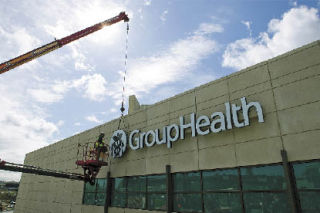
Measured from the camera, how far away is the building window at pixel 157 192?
15.1 meters

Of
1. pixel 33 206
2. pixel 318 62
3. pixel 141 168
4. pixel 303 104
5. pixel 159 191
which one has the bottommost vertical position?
pixel 33 206

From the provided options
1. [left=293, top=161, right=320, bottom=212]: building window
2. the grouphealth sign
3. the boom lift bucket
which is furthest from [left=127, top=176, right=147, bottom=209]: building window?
[left=293, top=161, right=320, bottom=212]: building window

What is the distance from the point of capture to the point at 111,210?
18.5m

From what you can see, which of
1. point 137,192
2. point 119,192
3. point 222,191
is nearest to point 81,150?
point 119,192

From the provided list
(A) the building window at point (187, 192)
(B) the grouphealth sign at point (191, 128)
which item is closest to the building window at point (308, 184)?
(B) the grouphealth sign at point (191, 128)

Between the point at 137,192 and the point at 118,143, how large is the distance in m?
4.61

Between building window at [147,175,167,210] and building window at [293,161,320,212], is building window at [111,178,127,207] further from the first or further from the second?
building window at [293,161,320,212]

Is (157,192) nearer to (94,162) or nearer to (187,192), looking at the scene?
(187,192)

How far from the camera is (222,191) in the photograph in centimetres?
1248

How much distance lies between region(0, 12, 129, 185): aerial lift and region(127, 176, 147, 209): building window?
3.13m

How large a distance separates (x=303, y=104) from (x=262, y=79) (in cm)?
255

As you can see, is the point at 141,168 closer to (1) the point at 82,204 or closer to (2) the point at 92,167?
(2) the point at 92,167

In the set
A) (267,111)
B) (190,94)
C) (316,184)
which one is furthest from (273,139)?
(190,94)

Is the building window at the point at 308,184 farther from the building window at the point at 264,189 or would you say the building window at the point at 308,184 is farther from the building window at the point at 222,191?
the building window at the point at 222,191
